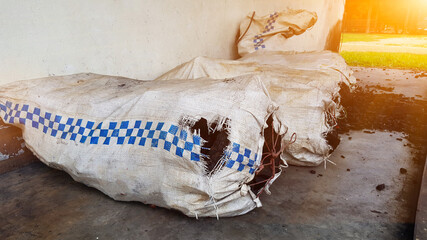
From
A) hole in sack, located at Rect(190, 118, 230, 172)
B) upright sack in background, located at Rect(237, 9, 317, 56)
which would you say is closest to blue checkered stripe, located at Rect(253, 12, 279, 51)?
upright sack in background, located at Rect(237, 9, 317, 56)

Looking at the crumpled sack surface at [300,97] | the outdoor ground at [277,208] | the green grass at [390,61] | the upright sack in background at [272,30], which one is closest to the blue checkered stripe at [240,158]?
the outdoor ground at [277,208]

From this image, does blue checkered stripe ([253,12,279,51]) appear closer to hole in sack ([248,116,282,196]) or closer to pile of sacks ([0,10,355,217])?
pile of sacks ([0,10,355,217])

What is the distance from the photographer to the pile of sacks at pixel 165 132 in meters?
1.81

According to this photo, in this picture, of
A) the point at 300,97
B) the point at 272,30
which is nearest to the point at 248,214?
the point at 300,97

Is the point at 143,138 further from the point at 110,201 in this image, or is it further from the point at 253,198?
the point at 253,198

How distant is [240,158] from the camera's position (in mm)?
1821

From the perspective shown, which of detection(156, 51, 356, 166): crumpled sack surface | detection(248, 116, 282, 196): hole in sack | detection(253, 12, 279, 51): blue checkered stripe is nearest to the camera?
detection(248, 116, 282, 196): hole in sack

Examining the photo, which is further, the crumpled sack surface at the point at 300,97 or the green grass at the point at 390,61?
the green grass at the point at 390,61

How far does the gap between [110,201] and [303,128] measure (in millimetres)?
1494

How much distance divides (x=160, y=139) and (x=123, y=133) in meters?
0.27

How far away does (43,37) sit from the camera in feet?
8.36

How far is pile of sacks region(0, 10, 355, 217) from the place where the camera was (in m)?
1.81

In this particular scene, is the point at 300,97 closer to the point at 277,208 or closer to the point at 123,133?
the point at 277,208

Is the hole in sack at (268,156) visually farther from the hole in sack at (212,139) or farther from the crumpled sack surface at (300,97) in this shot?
the hole in sack at (212,139)
